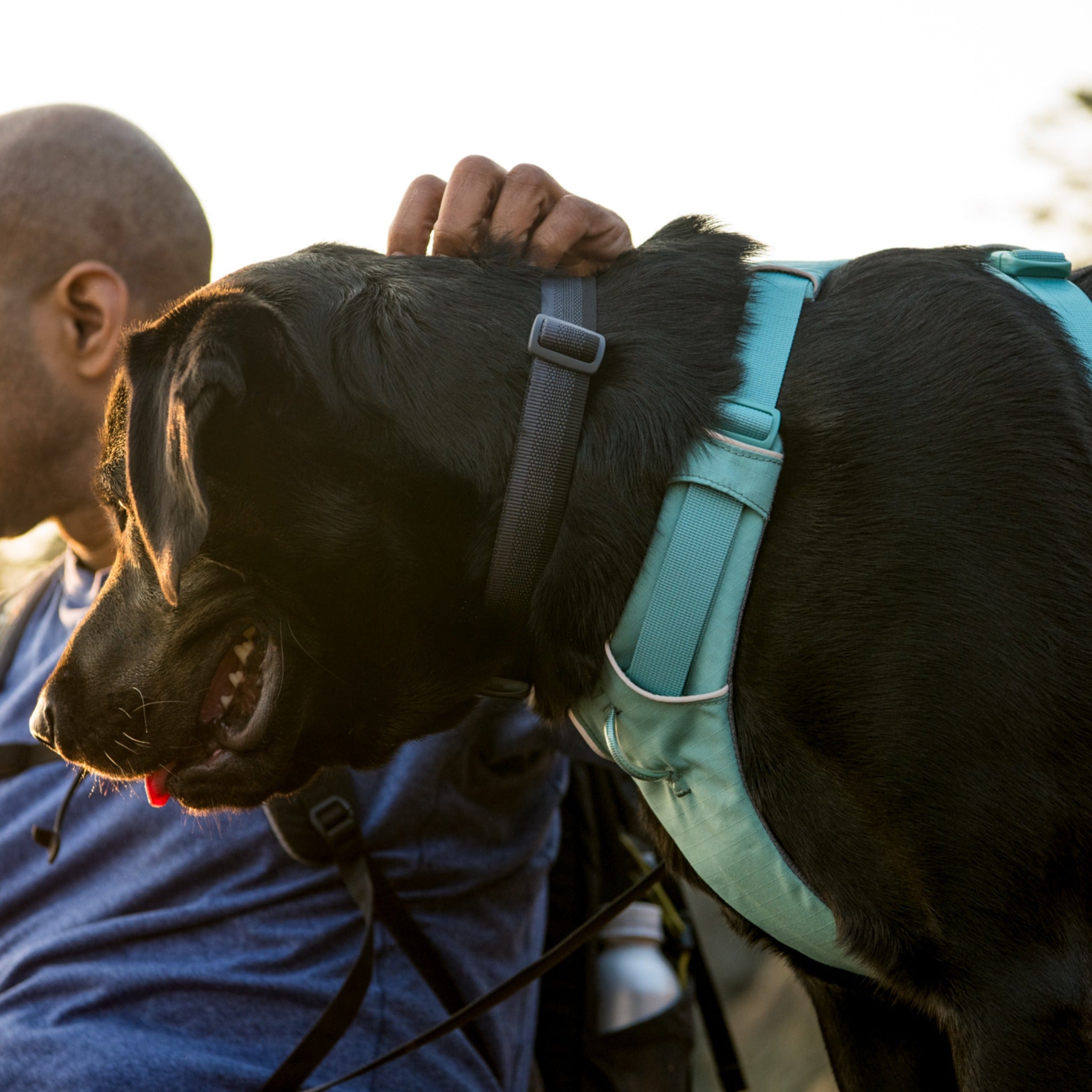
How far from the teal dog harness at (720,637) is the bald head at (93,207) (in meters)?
2.08

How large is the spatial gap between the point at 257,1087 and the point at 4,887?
86 centimetres

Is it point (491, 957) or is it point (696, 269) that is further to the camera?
point (491, 957)

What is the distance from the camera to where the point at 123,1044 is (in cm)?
212

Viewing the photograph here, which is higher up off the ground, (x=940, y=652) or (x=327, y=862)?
(x=940, y=652)

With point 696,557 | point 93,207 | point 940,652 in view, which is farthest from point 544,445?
point 93,207

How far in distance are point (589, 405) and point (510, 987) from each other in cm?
123

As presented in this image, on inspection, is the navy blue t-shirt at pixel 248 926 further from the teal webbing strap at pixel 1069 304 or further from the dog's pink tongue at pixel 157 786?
the teal webbing strap at pixel 1069 304

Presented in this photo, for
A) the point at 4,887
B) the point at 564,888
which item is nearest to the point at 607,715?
the point at 564,888

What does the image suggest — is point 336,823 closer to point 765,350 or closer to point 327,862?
point 327,862

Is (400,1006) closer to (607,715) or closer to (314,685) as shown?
(314,685)

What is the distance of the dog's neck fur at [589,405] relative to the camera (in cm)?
164

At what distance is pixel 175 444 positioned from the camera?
5.18ft

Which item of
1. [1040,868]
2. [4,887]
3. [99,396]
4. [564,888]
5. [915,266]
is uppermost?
[915,266]

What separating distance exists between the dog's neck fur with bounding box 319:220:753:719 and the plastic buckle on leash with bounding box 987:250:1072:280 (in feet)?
1.35
